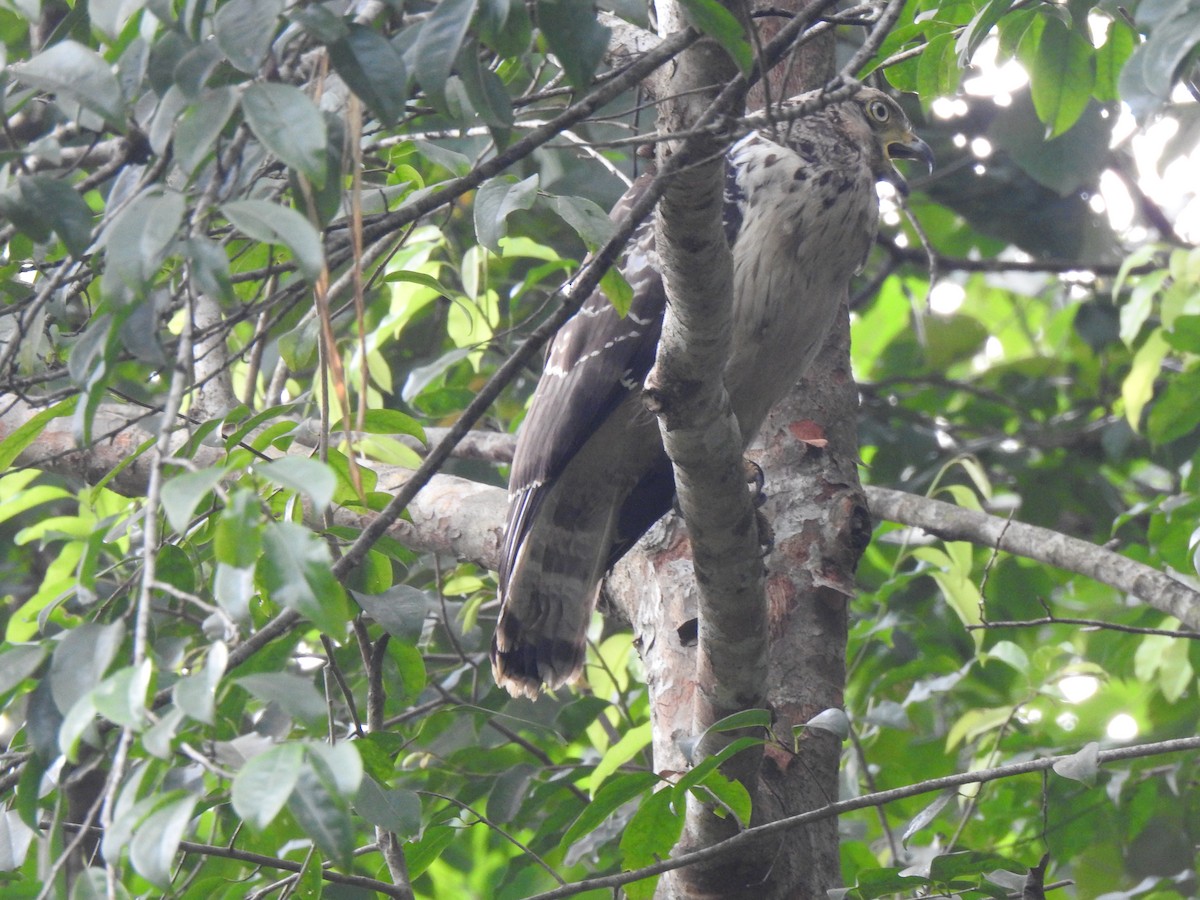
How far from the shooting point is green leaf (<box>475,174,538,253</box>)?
1.66 metres

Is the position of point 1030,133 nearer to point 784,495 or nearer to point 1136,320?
point 1136,320

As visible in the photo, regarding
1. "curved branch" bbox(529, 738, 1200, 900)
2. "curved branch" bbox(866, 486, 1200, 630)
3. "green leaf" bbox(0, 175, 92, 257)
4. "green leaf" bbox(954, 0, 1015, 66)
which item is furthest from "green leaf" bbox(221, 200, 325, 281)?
"curved branch" bbox(866, 486, 1200, 630)

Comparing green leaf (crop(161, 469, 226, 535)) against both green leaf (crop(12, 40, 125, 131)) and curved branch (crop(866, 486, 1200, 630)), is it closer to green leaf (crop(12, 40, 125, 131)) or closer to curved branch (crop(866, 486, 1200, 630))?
green leaf (crop(12, 40, 125, 131))

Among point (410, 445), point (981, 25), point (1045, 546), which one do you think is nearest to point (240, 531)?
point (981, 25)

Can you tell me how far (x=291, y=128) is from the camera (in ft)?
3.38

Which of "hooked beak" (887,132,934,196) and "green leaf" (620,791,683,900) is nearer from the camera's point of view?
"green leaf" (620,791,683,900)

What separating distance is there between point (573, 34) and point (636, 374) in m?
1.66

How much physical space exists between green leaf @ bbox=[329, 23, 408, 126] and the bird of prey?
1.64m

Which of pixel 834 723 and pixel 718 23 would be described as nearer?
pixel 718 23

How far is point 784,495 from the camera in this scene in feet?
9.20

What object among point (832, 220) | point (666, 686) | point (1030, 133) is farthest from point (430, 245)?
point (1030, 133)

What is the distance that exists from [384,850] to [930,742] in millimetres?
2188

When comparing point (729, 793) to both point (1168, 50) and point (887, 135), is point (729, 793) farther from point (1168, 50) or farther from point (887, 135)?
point (887, 135)

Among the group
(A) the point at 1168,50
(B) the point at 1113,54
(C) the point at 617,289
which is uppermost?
(B) the point at 1113,54
